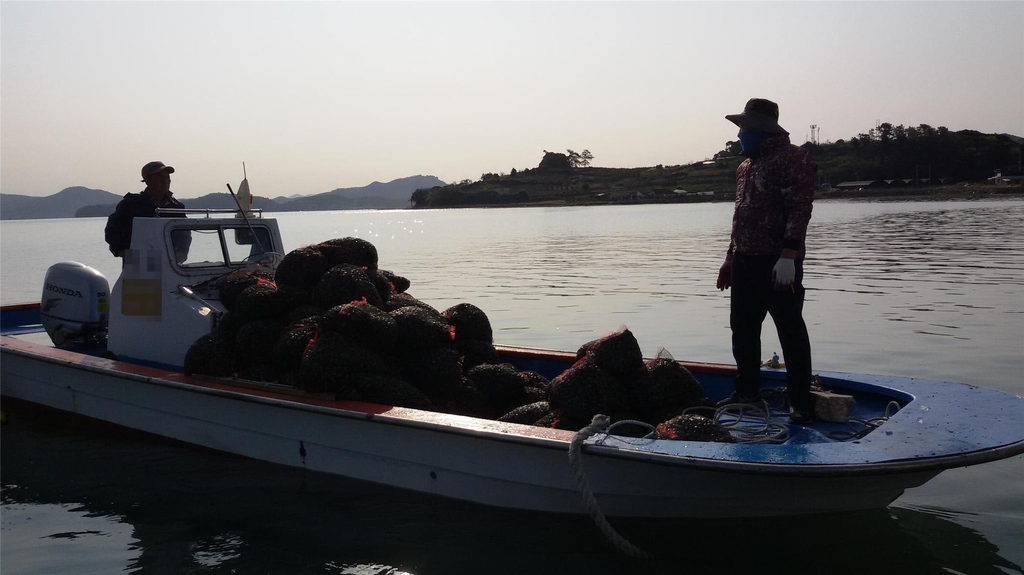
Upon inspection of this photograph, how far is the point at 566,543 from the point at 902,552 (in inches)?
79.8

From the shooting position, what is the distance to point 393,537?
5.14 meters

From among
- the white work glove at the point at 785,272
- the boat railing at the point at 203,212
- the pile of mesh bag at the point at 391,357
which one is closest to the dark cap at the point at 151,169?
the boat railing at the point at 203,212

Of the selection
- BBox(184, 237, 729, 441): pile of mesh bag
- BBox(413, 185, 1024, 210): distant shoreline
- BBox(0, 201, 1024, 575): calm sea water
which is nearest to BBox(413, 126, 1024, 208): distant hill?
BBox(413, 185, 1024, 210): distant shoreline

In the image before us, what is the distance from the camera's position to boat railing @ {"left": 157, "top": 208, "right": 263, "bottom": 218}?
25.1 ft

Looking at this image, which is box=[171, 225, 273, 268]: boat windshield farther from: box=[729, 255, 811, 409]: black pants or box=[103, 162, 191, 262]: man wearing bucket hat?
box=[729, 255, 811, 409]: black pants

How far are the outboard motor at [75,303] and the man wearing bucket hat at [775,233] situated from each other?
679 cm

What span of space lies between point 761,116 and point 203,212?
18.1 ft

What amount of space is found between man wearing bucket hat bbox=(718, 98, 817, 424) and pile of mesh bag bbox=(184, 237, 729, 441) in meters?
0.78

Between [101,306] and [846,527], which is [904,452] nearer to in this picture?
[846,527]

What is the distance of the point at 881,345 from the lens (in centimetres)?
1075

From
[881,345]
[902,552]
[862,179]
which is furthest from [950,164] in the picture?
[902,552]

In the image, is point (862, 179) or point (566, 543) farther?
point (862, 179)

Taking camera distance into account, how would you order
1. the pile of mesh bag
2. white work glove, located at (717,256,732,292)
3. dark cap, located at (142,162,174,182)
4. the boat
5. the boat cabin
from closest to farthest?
the boat < the pile of mesh bag < white work glove, located at (717,256,732,292) < the boat cabin < dark cap, located at (142,162,174,182)

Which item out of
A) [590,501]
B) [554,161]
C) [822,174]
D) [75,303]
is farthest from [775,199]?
[554,161]
